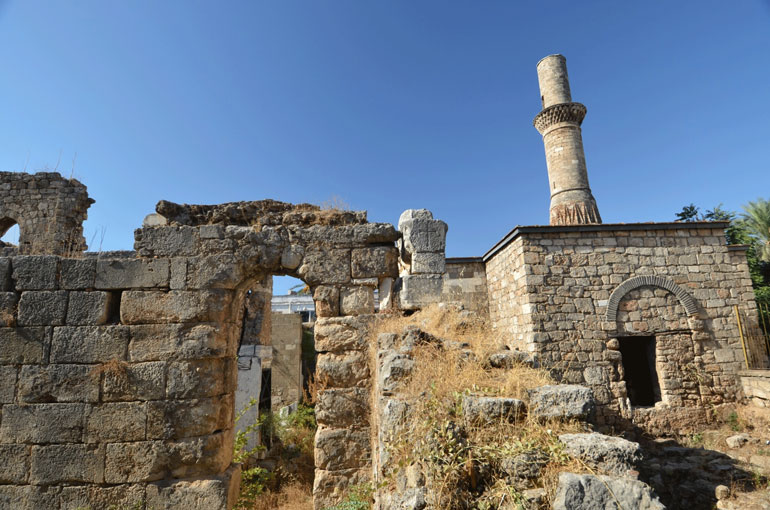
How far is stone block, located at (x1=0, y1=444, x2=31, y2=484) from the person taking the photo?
173 inches

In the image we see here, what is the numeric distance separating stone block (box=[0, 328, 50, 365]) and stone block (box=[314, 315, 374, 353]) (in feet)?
10.1

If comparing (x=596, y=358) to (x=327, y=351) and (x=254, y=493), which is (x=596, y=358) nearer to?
(x=327, y=351)

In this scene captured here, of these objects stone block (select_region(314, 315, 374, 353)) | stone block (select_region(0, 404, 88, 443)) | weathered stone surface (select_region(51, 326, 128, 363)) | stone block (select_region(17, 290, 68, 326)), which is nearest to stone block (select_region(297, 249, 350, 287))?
stone block (select_region(314, 315, 374, 353))

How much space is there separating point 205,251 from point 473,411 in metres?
3.74

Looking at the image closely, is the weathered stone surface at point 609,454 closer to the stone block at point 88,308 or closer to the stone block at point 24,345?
the stone block at point 88,308

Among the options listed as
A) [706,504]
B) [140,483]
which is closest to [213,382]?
[140,483]

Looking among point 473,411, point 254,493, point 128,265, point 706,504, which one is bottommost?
point 706,504

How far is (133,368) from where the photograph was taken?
460 centimetres

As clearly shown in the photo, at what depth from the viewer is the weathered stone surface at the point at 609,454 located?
2.08m

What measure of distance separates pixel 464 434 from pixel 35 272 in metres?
5.15

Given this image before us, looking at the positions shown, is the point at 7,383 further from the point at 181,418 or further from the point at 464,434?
the point at 464,434

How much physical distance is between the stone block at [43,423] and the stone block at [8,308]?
3.11 feet

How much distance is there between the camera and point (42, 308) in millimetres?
4723

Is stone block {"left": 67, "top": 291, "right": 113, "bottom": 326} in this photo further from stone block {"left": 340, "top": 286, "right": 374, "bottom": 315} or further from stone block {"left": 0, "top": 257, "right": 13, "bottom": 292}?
stone block {"left": 340, "top": 286, "right": 374, "bottom": 315}
